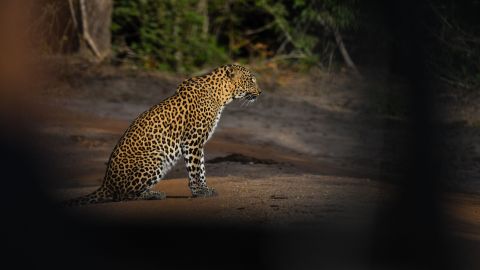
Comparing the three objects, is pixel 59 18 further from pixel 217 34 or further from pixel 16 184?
pixel 16 184

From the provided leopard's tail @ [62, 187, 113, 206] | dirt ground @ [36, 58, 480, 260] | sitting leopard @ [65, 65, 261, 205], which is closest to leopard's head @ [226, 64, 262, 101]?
sitting leopard @ [65, 65, 261, 205]

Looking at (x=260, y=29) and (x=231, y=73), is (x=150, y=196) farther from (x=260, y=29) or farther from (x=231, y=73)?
(x=260, y=29)

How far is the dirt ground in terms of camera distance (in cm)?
891

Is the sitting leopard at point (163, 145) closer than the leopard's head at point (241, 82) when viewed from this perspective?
Yes

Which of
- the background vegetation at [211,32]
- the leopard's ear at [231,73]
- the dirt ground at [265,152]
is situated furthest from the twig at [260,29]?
the leopard's ear at [231,73]

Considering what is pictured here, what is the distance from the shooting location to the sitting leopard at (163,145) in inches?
412

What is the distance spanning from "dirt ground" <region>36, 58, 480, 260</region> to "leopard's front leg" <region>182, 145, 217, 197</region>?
19 centimetres

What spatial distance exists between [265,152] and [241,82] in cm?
637

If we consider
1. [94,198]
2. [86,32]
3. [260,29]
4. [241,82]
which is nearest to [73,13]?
[86,32]

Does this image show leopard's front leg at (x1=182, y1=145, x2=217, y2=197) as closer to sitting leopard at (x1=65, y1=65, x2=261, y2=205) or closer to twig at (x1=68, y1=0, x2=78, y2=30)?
sitting leopard at (x1=65, y1=65, x2=261, y2=205)

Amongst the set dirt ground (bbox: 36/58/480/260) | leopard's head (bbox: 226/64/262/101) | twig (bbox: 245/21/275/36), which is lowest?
dirt ground (bbox: 36/58/480/260)

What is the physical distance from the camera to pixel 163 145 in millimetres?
10641

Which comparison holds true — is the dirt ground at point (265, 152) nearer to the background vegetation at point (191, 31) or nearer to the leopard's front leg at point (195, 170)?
the leopard's front leg at point (195, 170)

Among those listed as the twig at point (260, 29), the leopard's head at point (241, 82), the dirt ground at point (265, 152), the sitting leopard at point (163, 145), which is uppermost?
the twig at point (260, 29)
